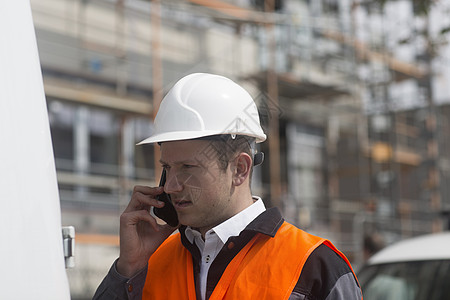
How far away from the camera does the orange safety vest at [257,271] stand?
183 cm

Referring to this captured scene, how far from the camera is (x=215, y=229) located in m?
1.98

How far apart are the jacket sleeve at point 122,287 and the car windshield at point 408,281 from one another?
226 centimetres

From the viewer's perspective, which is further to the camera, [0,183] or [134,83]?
[134,83]

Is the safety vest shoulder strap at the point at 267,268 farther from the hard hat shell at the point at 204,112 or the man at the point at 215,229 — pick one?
the hard hat shell at the point at 204,112

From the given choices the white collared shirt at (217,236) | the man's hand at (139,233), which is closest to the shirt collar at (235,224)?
the white collared shirt at (217,236)

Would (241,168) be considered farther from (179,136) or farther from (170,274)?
(170,274)

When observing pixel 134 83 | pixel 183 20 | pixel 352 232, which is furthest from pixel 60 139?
pixel 352 232

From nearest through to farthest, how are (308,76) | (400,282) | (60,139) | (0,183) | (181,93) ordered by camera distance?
(0,183), (181,93), (400,282), (60,139), (308,76)

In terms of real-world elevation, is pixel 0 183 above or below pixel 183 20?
below

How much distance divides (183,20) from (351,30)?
3.30m

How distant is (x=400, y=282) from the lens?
158 inches

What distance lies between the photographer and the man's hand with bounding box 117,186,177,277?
205cm

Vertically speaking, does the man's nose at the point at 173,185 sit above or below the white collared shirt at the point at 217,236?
above

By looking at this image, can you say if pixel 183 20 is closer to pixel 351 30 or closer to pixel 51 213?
pixel 351 30
